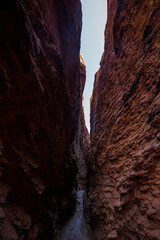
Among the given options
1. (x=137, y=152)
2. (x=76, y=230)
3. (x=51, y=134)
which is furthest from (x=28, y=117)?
(x=76, y=230)

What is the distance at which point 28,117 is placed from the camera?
3631 millimetres

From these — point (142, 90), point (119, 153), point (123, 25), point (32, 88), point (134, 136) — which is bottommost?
point (119, 153)

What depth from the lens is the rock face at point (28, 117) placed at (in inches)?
103

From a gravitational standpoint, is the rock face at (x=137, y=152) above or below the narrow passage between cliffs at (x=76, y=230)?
above

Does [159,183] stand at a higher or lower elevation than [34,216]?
higher

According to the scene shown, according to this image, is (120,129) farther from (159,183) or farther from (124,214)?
(124,214)

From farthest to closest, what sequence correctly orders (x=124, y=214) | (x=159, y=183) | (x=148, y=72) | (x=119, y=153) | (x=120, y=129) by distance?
1. (x=120, y=129)
2. (x=119, y=153)
3. (x=148, y=72)
4. (x=124, y=214)
5. (x=159, y=183)

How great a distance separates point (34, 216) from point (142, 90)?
6046 mm

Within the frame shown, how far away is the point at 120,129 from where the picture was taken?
185 inches

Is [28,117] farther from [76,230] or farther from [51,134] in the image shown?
[76,230]

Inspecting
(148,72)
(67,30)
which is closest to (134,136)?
(148,72)

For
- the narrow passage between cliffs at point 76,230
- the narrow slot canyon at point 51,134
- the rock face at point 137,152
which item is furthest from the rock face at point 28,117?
the rock face at point 137,152

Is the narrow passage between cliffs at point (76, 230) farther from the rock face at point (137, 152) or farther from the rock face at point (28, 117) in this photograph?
the rock face at point (28, 117)

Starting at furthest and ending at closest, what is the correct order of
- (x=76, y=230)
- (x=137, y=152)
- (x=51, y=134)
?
(x=76, y=230), (x=51, y=134), (x=137, y=152)
